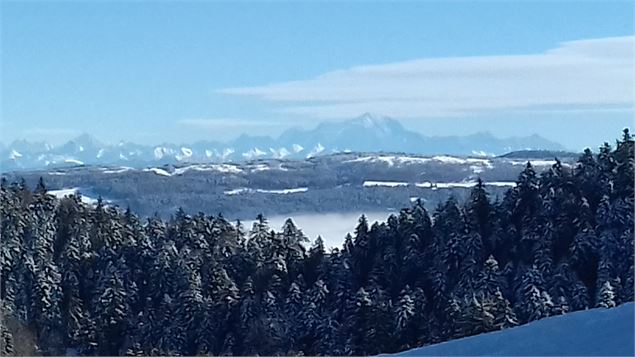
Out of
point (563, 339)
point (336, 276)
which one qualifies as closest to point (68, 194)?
point (336, 276)

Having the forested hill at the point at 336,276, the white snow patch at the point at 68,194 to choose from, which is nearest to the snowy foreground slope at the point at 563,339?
the forested hill at the point at 336,276

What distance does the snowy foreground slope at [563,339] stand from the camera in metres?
11.9

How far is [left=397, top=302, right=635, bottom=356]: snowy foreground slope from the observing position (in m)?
11.9

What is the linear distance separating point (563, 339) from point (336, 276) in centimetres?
3119

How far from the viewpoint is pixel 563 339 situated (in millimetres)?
12328

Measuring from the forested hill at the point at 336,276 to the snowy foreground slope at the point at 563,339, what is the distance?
20050mm

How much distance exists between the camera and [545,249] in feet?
131

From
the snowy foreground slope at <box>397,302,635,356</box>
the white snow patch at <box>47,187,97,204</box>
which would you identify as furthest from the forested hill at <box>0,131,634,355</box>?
the snowy foreground slope at <box>397,302,635,356</box>

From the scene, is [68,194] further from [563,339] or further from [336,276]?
[563,339]

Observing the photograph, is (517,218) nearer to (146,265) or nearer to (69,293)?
(146,265)

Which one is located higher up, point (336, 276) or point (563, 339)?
point (563, 339)

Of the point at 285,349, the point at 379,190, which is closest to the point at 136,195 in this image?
the point at 379,190

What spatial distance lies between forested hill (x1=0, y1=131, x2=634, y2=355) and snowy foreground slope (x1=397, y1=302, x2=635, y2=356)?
20.1 metres

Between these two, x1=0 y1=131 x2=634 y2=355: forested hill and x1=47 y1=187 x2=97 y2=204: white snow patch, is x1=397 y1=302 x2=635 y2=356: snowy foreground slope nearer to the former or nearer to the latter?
x1=0 y1=131 x2=634 y2=355: forested hill
